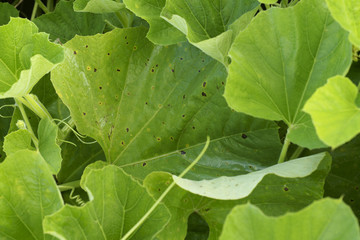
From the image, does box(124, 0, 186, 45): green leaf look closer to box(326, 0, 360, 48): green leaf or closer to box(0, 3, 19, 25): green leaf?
box(326, 0, 360, 48): green leaf

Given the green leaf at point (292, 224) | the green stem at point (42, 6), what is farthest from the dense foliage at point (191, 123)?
the green stem at point (42, 6)

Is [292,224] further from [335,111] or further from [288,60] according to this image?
[288,60]

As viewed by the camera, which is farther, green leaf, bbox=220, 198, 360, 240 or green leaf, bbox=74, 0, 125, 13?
green leaf, bbox=74, 0, 125, 13

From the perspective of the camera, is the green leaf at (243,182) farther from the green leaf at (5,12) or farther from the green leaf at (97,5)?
the green leaf at (5,12)

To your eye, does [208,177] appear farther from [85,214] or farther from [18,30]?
[18,30]

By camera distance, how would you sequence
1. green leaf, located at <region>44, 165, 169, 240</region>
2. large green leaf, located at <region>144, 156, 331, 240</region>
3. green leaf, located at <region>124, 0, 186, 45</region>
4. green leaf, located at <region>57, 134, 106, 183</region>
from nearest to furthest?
green leaf, located at <region>44, 165, 169, 240</region> → large green leaf, located at <region>144, 156, 331, 240</region> → green leaf, located at <region>124, 0, 186, 45</region> → green leaf, located at <region>57, 134, 106, 183</region>

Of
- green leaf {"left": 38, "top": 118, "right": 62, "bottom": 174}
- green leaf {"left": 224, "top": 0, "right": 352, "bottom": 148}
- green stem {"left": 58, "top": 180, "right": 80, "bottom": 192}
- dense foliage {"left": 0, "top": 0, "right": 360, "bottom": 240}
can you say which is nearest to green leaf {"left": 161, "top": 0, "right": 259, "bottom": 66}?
dense foliage {"left": 0, "top": 0, "right": 360, "bottom": 240}
